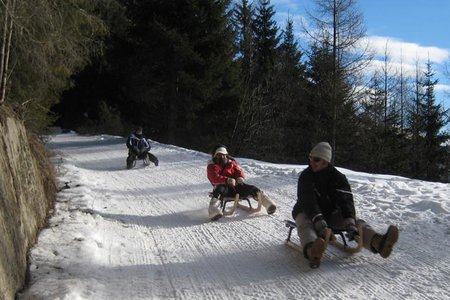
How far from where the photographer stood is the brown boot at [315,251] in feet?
16.1

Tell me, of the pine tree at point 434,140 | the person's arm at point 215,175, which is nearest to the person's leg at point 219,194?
the person's arm at point 215,175

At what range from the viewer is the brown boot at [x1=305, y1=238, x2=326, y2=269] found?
4.89 meters

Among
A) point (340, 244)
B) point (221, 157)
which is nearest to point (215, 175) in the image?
point (221, 157)

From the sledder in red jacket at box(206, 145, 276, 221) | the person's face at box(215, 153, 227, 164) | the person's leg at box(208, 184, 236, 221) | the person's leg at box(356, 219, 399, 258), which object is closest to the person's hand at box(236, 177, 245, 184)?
the sledder in red jacket at box(206, 145, 276, 221)

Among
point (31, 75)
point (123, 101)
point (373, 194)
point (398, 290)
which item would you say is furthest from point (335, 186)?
point (123, 101)

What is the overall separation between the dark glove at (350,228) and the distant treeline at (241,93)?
11461mm

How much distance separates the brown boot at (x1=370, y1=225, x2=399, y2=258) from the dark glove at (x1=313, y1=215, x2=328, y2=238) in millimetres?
550

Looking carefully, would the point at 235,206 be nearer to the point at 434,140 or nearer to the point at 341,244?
the point at 341,244

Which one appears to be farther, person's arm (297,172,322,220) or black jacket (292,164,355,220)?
black jacket (292,164,355,220)

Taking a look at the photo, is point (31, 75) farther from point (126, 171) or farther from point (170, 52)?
point (170, 52)

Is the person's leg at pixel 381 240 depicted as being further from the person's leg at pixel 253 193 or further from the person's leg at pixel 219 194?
the person's leg at pixel 219 194

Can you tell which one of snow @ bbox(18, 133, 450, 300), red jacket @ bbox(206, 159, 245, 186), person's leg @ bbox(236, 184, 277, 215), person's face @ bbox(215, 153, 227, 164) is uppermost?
person's face @ bbox(215, 153, 227, 164)

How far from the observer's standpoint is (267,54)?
36.3 m

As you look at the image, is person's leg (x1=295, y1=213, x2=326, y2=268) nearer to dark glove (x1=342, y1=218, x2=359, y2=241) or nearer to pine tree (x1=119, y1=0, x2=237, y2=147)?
dark glove (x1=342, y1=218, x2=359, y2=241)
